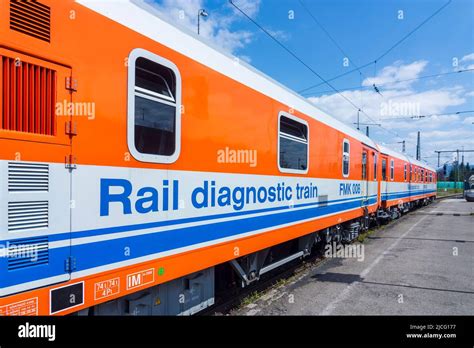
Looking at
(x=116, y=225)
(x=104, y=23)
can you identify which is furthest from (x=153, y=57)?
(x=116, y=225)

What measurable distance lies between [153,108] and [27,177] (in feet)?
4.18

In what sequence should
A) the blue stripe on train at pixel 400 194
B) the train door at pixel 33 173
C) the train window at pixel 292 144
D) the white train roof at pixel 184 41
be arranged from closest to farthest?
1. the train door at pixel 33 173
2. the white train roof at pixel 184 41
3. the train window at pixel 292 144
4. the blue stripe on train at pixel 400 194

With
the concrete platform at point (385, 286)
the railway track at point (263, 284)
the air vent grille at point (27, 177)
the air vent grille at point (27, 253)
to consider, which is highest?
the air vent grille at point (27, 177)

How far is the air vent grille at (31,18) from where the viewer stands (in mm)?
2381

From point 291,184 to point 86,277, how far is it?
153 inches

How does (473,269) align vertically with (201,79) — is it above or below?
below

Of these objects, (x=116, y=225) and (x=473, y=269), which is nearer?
(x=116, y=225)

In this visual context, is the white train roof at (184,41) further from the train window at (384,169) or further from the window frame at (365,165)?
the train window at (384,169)

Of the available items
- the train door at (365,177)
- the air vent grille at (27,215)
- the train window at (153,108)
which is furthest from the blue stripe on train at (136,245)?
the train door at (365,177)

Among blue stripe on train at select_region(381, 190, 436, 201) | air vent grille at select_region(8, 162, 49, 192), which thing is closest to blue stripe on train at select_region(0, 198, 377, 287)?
air vent grille at select_region(8, 162, 49, 192)

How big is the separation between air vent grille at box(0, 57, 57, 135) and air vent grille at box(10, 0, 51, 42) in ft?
0.69

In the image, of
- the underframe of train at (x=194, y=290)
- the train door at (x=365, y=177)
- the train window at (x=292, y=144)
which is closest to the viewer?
the underframe of train at (x=194, y=290)
